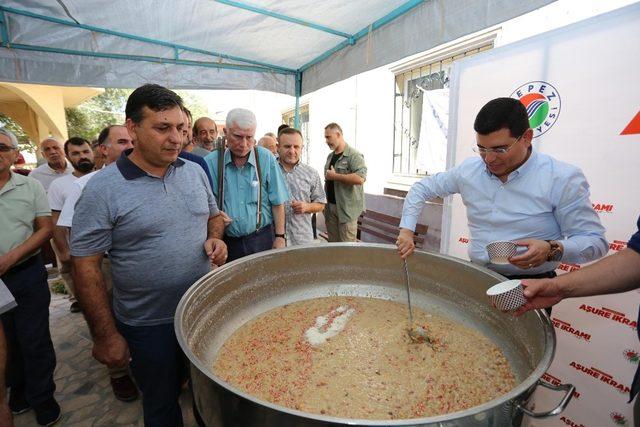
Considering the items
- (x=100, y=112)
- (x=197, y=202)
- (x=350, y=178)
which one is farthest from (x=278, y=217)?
(x=100, y=112)

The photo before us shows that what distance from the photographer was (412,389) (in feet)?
4.01

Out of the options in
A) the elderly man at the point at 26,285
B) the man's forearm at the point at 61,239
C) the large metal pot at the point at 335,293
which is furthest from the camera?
the man's forearm at the point at 61,239

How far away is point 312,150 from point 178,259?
668 centimetres

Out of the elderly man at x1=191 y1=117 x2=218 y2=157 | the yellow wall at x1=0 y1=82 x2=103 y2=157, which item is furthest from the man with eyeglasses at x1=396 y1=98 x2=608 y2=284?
the yellow wall at x1=0 y1=82 x2=103 y2=157

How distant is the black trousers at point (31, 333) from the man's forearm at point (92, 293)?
43.2 inches

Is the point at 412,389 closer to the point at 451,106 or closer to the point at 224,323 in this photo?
the point at 224,323

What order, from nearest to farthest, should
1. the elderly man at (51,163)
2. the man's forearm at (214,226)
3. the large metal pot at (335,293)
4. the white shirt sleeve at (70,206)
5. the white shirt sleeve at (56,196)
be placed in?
the large metal pot at (335,293)
the man's forearm at (214,226)
the white shirt sleeve at (70,206)
the white shirt sleeve at (56,196)
the elderly man at (51,163)

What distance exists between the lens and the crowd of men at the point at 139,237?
1.36 m

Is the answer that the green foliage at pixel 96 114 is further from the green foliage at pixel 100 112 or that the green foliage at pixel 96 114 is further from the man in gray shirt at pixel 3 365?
the man in gray shirt at pixel 3 365

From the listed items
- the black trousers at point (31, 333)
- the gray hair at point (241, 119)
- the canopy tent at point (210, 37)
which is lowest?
the black trousers at point (31, 333)

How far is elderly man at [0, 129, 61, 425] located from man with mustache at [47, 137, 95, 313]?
237 millimetres

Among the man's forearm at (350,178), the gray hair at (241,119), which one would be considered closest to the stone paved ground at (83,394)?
the gray hair at (241,119)

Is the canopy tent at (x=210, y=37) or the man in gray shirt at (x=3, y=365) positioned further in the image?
the canopy tent at (x=210, y=37)

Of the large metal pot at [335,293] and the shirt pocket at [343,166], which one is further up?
the shirt pocket at [343,166]
